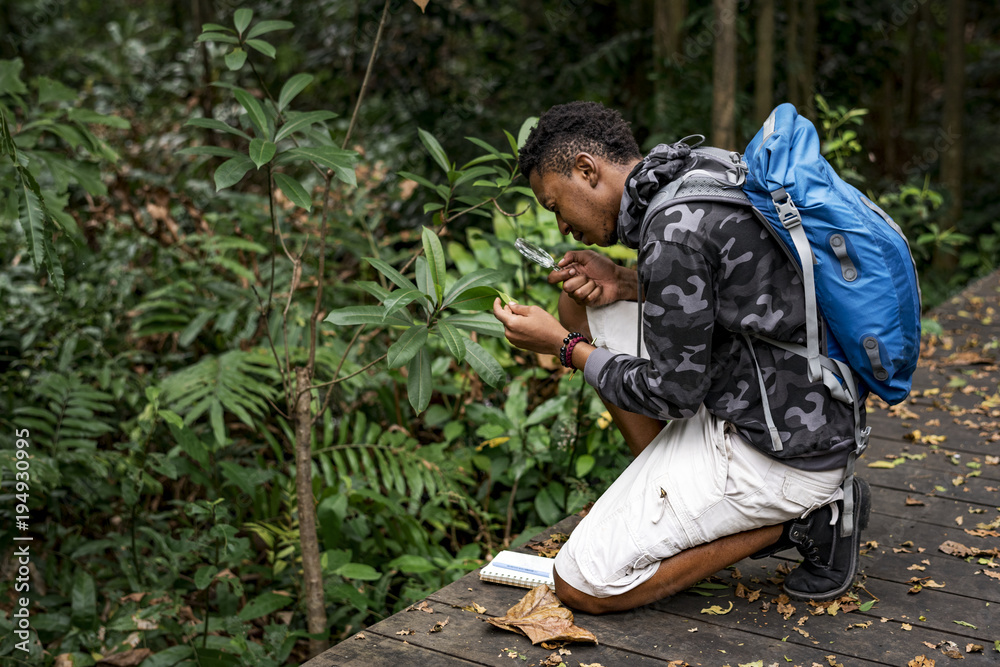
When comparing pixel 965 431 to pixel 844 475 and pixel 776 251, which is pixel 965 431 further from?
pixel 776 251

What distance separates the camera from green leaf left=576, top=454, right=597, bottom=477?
308cm

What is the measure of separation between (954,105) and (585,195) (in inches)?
259

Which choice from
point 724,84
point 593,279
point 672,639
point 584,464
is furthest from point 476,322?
point 724,84

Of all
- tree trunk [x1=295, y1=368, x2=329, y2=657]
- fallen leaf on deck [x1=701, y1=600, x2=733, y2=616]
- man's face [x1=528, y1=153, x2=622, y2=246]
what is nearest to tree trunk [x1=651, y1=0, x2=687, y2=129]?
man's face [x1=528, y1=153, x2=622, y2=246]

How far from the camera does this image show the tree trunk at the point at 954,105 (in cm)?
699

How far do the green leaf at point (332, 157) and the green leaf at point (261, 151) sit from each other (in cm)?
7

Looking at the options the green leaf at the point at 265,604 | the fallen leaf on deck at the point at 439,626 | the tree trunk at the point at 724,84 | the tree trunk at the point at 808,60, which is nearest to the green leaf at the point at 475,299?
the fallen leaf on deck at the point at 439,626

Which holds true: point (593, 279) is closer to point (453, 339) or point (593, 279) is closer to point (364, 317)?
point (453, 339)

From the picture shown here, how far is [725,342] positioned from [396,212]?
345 cm

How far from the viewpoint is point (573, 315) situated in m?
2.46

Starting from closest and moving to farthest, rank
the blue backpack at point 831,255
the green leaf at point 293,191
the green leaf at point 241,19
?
the blue backpack at point 831,255 → the green leaf at point 293,191 → the green leaf at point 241,19

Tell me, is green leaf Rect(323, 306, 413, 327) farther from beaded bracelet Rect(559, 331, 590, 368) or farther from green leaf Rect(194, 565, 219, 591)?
green leaf Rect(194, 565, 219, 591)

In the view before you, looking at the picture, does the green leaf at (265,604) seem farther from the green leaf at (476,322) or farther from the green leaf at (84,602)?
the green leaf at (476,322)

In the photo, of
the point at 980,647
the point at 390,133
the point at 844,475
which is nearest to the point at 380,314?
the point at 844,475
